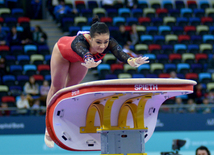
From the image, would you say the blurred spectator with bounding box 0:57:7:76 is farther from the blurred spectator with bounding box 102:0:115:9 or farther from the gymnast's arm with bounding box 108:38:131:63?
the gymnast's arm with bounding box 108:38:131:63

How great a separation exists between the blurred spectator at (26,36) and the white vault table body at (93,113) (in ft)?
27.1

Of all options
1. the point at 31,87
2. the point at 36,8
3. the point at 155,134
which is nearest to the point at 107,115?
the point at 155,134

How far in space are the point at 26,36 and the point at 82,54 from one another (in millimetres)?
8651

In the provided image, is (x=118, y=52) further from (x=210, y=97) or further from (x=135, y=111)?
(x=210, y=97)

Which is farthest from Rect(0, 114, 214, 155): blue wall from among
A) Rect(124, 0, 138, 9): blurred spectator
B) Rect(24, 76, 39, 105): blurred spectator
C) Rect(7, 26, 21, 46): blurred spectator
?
Rect(124, 0, 138, 9): blurred spectator

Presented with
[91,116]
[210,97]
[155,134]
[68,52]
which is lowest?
[155,134]

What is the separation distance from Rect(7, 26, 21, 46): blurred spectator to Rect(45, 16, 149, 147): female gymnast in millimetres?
7537

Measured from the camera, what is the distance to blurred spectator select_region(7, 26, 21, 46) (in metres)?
11.1

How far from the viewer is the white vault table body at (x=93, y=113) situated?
9.59 ft

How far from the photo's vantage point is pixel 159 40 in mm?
12625

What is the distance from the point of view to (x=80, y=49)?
316cm

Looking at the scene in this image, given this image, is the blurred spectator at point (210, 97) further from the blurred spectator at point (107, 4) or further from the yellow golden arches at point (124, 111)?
the yellow golden arches at point (124, 111)

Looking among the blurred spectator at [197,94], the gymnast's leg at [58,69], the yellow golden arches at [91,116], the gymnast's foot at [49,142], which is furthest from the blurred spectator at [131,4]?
the yellow golden arches at [91,116]

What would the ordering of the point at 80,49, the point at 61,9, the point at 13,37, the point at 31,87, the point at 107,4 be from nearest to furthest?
the point at 80,49 < the point at 31,87 < the point at 13,37 < the point at 61,9 < the point at 107,4
